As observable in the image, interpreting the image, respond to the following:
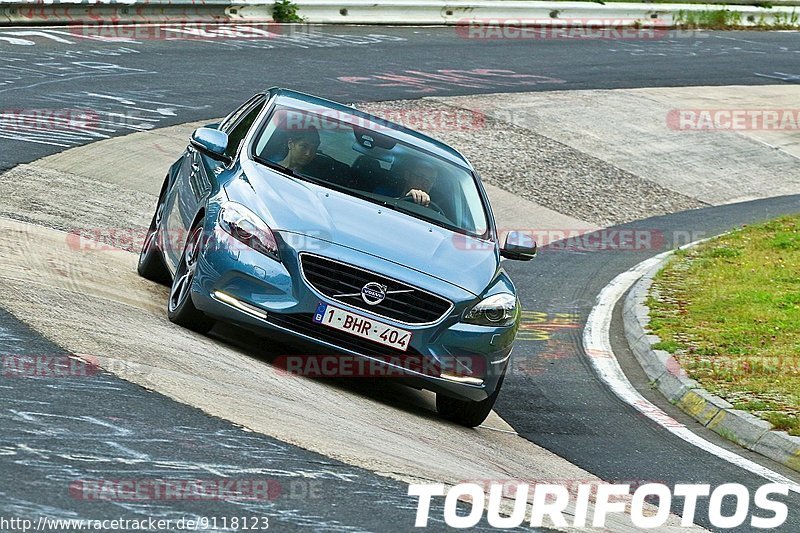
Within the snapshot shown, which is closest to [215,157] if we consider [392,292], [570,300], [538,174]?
[392,292]

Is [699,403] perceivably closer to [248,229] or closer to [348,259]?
[348,259]

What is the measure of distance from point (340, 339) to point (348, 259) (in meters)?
0.48

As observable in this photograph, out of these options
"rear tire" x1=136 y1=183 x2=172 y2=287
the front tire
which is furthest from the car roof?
the front tire

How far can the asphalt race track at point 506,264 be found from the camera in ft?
19.5

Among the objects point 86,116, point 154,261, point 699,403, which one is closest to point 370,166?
point 154,261

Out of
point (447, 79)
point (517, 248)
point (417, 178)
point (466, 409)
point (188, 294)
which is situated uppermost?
point (417, 178)

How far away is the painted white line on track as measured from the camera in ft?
29.0

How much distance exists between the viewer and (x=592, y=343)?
40.5 ft

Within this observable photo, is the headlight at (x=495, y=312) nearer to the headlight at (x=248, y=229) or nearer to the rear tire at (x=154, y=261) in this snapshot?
the headlight at (x=248, y=229)

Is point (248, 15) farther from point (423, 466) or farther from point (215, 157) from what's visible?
point (423, 466)

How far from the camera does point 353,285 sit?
320 inches

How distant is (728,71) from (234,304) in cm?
2172

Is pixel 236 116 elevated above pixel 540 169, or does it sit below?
above

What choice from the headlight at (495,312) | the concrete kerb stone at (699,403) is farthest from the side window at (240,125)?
the concrete kerb stone at (699,403)
